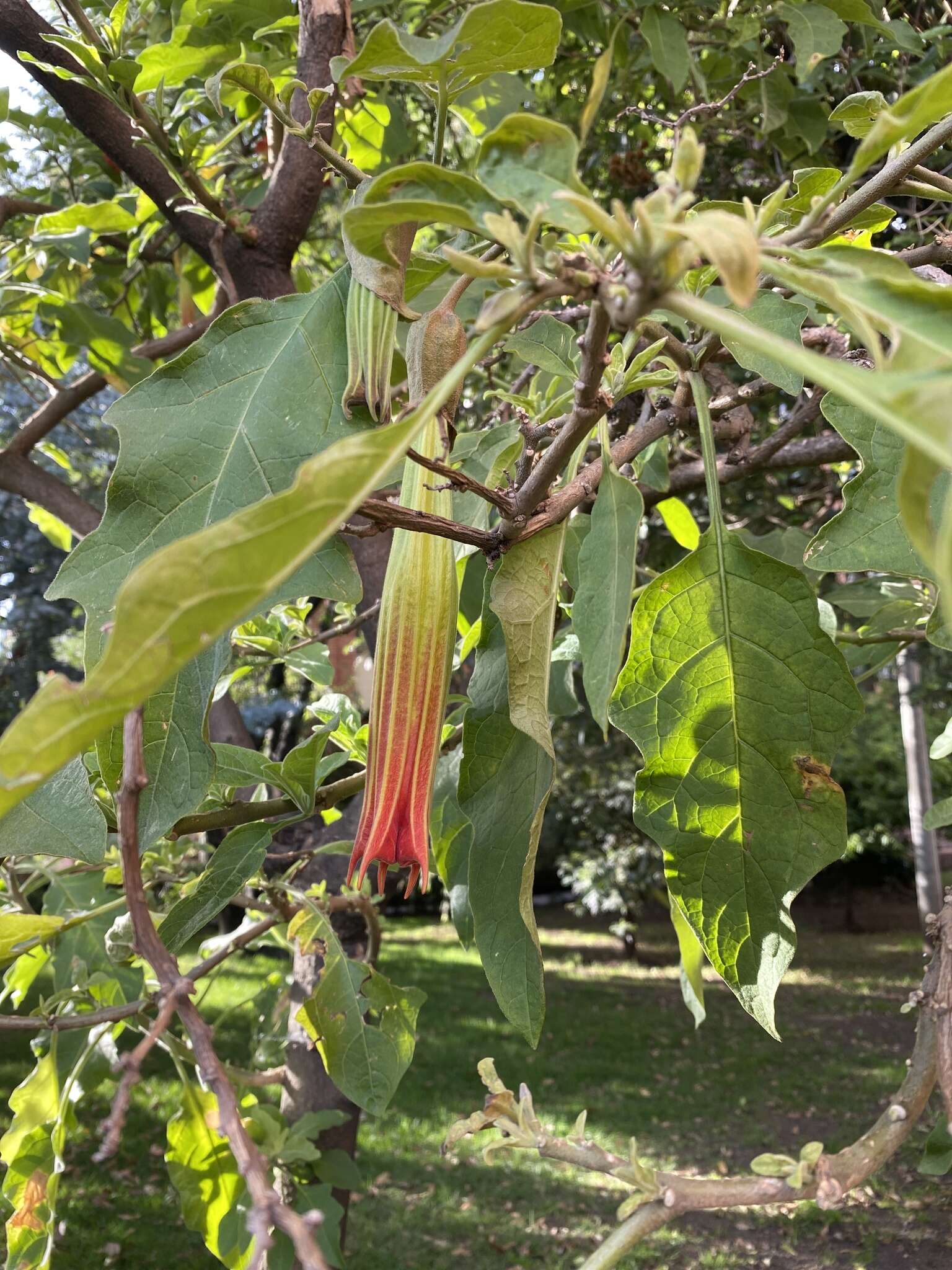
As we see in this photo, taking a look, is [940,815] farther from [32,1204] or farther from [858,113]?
[32,1204]

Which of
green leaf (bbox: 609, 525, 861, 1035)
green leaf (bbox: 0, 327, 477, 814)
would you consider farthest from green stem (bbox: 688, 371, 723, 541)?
green leaf (bbox: 0, 327, 477, 814)

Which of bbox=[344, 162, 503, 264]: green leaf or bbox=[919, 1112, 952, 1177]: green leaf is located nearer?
bbox=[344, 162, 503, 264]: green leaf

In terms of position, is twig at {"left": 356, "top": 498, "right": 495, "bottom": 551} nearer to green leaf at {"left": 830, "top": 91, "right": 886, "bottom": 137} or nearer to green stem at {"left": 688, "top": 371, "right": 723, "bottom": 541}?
green stem at {"left": 688, "top": 371, "right": 723, "bottom": 541}

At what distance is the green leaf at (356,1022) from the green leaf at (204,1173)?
33cm

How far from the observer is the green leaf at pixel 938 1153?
1448mm

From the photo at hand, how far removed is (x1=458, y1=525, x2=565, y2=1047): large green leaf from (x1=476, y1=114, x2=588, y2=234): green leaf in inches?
12.0

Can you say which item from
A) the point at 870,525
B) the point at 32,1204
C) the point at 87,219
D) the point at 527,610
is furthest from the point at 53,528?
the point at 870,525

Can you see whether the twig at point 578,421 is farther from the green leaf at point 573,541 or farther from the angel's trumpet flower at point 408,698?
the green leaf at point 573,541

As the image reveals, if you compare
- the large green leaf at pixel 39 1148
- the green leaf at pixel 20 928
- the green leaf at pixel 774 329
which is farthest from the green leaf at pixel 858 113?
the large green leaf at pixel 39 1148

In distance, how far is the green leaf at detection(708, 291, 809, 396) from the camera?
1.04 meters

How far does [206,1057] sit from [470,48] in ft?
2.59

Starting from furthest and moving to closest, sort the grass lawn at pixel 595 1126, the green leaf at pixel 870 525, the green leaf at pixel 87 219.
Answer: the grass lawn at pixel 595 1126
the green leaf at pixel 87 219
the green leaf at pixel 870 525

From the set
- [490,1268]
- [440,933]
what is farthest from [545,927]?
[490,1268]

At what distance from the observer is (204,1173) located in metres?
1.83
